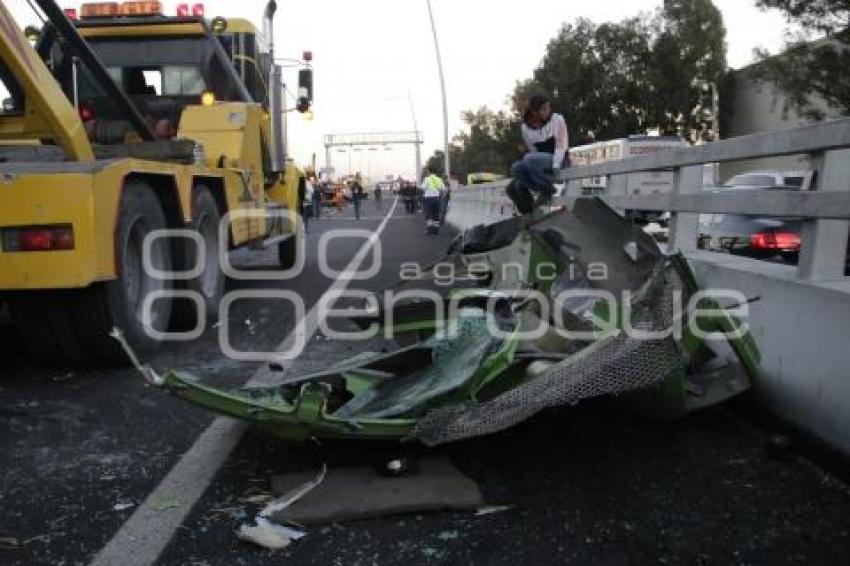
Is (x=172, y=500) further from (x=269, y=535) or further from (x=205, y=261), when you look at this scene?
(x=205, y=261)

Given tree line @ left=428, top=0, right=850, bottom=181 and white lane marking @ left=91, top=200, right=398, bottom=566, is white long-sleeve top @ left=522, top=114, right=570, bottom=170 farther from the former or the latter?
tree line @ left=428, top=0, right=850, bottom=181

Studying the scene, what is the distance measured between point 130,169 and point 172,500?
9.16 ft

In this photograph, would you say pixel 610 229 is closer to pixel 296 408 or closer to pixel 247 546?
pixel 296 408

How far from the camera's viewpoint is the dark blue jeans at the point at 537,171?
8.91 metres

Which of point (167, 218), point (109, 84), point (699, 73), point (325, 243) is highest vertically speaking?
point (699, 73)

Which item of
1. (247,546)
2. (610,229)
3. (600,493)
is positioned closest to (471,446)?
(600,493)

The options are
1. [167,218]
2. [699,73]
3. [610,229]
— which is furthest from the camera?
[699,73]

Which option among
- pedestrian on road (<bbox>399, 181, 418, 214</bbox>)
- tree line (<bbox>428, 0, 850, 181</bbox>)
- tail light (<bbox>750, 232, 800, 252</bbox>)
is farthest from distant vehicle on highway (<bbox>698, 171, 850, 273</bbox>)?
tree line (<bbox>428, 0, 850, 181</bbox>)

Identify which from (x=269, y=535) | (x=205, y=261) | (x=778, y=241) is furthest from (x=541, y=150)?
(x=269, y=535)

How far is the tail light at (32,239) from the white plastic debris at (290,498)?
2.41 m

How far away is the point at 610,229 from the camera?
4812 millimetres

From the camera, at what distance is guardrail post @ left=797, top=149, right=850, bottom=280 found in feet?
12.4

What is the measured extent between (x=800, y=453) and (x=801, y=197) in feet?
3.71

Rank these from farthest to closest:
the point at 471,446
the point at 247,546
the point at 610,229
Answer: the point at 610,229, the point at 471,446, the point at 247,546
